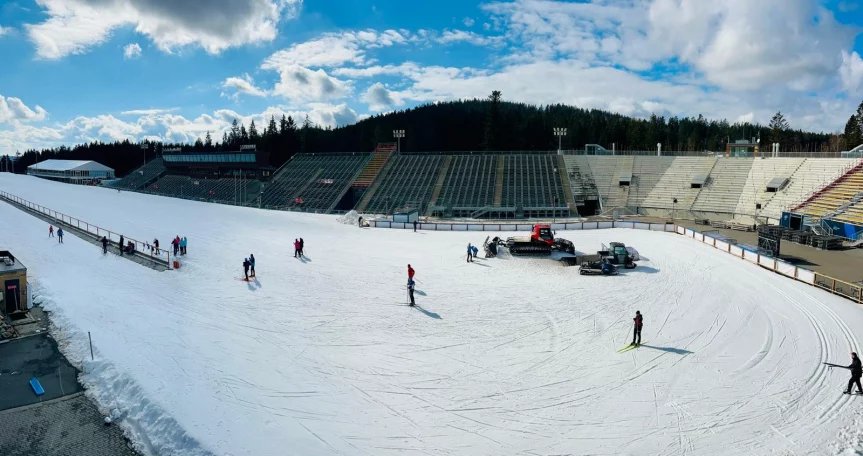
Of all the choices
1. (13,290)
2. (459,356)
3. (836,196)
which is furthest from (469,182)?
(13,290)

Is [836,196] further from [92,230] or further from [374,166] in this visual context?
[92,230]

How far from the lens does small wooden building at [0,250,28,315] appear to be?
20.9m

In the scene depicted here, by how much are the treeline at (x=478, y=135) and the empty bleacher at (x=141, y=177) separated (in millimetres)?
22710

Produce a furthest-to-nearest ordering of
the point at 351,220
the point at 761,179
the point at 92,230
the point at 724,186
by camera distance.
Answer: the point at 724,186 → the point at 761,179 → the point at 351,220 → the point at 92,230

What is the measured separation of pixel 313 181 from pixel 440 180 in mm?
19275

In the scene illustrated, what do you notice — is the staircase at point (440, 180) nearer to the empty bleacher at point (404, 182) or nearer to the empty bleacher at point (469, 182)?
the empty bleacher at point (469, 182)

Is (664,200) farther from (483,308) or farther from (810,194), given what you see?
(483,308)

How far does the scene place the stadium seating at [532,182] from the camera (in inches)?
2237

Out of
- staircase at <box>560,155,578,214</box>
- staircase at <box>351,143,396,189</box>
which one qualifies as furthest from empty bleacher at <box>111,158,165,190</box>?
staircase at <box>560,155,578,214</box>

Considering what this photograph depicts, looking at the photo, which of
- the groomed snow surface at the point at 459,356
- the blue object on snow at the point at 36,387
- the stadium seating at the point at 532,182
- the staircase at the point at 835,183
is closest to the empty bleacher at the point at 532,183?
the stadium seating at the point at 532,182

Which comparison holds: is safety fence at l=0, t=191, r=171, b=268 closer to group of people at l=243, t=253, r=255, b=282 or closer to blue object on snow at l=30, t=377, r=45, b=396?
group of people at l=243, t=253, r=255, b=282

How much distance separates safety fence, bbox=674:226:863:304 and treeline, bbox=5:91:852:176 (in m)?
62.7

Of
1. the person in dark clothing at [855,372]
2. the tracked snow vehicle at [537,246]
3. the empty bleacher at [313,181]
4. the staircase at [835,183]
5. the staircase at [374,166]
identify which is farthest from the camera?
the staircase at [374,166]

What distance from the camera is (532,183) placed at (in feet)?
199
